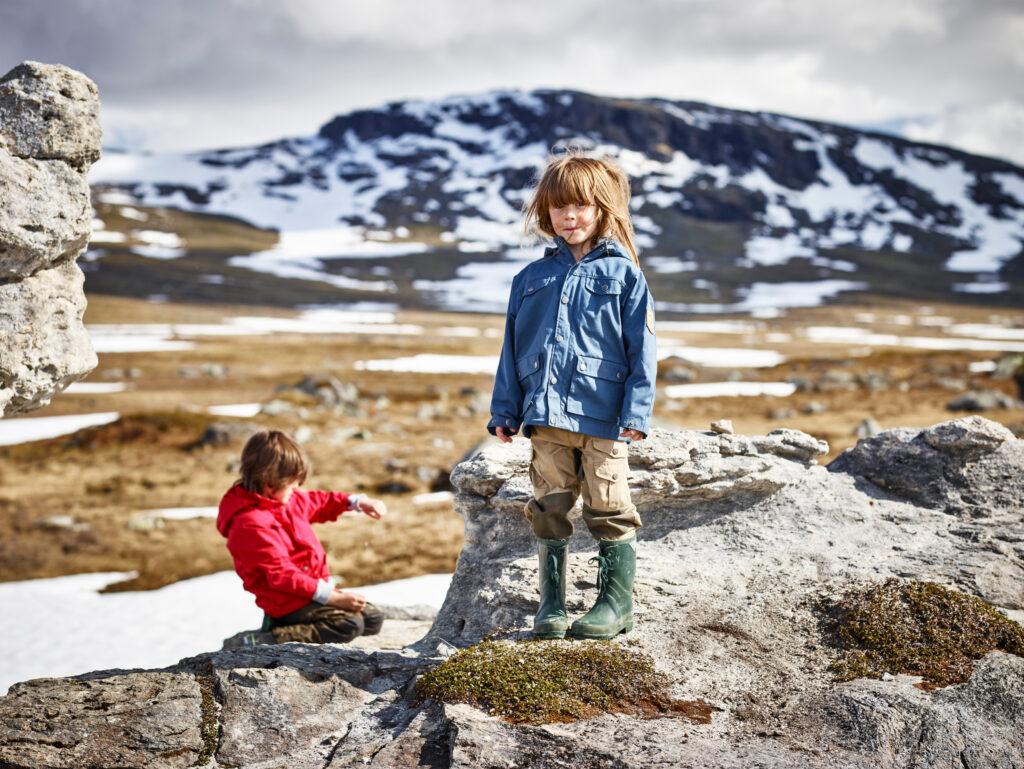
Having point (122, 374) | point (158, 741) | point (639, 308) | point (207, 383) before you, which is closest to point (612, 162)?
point (639, 308)

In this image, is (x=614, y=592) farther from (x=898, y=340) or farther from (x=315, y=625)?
(x=898, y=340)

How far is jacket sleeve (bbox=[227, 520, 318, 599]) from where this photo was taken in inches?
254

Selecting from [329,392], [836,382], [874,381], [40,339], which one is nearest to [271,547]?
[40,339]

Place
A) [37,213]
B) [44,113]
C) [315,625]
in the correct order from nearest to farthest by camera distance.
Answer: [37,213] < [44,113] < [315,625]

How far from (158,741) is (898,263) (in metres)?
→ 205

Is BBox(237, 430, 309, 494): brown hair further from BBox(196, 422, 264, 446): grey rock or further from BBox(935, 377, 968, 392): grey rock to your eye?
BBox(935, 377, 968, 392): grey rock

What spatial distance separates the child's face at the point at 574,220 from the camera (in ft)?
17.1

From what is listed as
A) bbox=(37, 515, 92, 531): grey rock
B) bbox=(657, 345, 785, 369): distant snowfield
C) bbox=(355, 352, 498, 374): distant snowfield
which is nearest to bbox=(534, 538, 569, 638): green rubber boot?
bbox=(37, 515, 92, 531): grey rock

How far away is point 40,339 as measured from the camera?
5887mm

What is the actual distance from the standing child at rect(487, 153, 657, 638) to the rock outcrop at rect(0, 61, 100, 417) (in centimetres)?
342

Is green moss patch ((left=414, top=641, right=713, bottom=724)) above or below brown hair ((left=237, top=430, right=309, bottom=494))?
below

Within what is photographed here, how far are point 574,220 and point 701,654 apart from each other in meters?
2.96

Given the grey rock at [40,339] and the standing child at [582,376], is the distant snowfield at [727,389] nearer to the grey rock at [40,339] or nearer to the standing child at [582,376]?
the standing child at [582,376]

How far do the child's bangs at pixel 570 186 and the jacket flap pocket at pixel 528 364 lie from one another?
1032 millimetres
